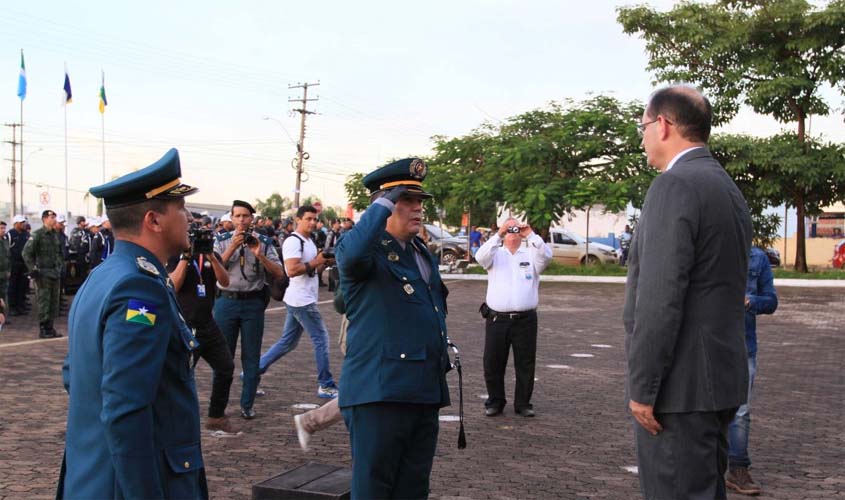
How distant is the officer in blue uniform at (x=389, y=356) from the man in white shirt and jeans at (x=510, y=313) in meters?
4.58

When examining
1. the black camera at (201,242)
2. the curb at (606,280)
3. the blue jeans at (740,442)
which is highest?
the black camera at (201,242)

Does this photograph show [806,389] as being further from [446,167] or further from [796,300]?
[446,167]

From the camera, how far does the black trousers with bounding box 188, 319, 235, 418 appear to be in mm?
7641

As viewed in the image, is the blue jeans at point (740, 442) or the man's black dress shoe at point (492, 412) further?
the man's black dress shoe at point (492, 412)

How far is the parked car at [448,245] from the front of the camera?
39.0m

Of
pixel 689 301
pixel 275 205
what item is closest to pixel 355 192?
pixel 689 301

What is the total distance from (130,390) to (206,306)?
17.3 feet

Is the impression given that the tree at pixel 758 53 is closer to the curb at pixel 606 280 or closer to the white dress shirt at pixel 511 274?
the curb at pixel 606 280

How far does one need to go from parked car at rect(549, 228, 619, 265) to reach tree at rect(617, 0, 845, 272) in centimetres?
760

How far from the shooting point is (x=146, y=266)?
107 inches

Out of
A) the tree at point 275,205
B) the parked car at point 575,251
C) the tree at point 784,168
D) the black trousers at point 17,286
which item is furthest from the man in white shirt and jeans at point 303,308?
the tree at point 275,205

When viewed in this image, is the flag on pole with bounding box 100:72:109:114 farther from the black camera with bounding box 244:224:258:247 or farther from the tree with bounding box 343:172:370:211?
the black camera with bounding box 244:224:258:247

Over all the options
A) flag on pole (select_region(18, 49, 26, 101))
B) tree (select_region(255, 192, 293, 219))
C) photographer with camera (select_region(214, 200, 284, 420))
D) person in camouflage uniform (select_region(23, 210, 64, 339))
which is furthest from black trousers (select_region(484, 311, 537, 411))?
tree (select_region(255, 192, 293, 219))

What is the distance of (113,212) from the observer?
2814mm
